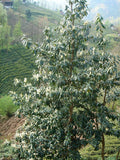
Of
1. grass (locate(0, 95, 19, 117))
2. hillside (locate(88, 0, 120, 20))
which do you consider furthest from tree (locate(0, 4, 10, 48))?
hillside (locate(88, 0, 120, 20))

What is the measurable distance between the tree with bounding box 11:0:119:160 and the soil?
9.52 m

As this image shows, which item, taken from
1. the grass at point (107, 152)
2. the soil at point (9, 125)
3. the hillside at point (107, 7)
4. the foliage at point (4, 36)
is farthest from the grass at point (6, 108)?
the hillside at point (107, 7)

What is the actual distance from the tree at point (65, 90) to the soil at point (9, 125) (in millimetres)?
9515

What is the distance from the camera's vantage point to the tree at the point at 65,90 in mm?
4676

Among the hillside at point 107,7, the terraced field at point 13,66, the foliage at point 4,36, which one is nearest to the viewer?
the terraced field at point 13,66

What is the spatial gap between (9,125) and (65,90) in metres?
12.1

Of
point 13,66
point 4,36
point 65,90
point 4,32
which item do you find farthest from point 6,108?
point 4,36

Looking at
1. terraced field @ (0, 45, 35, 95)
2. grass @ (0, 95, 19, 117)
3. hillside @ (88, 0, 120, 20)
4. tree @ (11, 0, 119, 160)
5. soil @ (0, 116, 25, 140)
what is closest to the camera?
tree @ (11, 0, 119, 160)

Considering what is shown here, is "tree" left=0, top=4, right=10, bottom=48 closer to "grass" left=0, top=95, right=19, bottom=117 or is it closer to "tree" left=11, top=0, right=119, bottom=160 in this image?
"grass" left=0, top=95, right=19, bottom=117

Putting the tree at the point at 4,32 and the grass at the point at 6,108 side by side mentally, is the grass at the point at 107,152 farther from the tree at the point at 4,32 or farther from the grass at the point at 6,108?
the tree at the point at 4,32

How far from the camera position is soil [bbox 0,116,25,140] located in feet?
46.1

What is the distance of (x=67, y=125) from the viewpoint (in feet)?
17.1

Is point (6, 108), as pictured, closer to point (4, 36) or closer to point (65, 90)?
point (65, 90)

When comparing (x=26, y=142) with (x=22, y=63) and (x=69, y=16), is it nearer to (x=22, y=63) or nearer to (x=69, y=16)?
(x=69, y=16)
